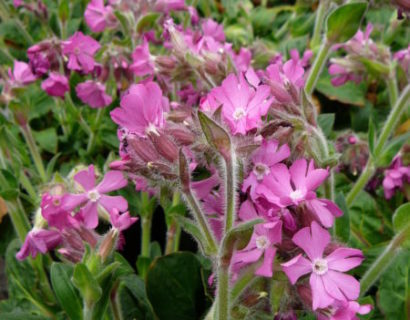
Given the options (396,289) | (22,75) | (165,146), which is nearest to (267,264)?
(165,146)

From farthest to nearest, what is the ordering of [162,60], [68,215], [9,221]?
[9,221] < [162,60] < [68,215]

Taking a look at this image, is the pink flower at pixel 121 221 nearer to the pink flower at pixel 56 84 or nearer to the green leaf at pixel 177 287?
the green leaf at pixel 177 287

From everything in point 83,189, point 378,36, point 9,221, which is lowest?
point 9,221

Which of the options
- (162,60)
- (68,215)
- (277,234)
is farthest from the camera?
(162,60)

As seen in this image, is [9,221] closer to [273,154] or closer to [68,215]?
[68,215]

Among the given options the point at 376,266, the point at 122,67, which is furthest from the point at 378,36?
the point at 376,266

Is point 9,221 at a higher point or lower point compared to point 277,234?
lower

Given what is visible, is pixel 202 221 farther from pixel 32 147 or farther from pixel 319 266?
pixel 32 147
